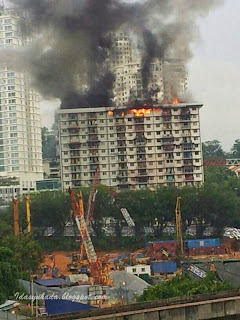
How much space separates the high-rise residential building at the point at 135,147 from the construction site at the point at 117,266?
1.40 meters

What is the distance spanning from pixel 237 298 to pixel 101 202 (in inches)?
1421

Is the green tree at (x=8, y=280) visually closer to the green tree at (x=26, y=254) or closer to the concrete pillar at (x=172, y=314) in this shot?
the green tree at (x=26, y=254)

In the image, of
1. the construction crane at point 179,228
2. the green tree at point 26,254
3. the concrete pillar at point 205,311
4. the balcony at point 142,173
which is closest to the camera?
the concrete pillar at point 205,311

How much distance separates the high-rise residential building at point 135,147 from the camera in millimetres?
50844

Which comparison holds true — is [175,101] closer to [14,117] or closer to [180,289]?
[14,117]

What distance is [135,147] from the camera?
5194cm

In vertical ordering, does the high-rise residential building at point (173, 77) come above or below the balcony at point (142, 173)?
above

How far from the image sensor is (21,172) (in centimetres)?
6425

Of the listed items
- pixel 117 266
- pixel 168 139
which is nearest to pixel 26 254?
pixel 117 266

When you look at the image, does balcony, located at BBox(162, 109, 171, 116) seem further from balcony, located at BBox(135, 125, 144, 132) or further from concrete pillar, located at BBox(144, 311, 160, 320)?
concrete pillar, located at BBox(144, 311, 160, 320)

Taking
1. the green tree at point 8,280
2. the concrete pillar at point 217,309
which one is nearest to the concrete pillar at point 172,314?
the concrete pillar at point 217,309

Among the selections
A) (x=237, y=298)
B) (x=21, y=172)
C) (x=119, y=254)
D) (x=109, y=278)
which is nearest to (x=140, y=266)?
(x=109, y=278)

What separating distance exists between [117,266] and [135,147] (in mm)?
14214

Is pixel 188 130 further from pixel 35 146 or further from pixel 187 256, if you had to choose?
pixel 35 146
